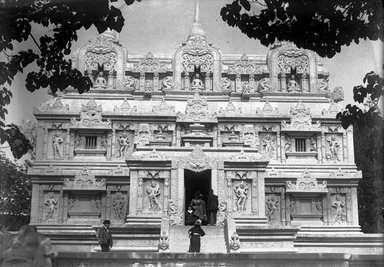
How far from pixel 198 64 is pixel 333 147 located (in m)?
9.51

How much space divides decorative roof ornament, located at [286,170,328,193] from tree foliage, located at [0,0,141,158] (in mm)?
20169

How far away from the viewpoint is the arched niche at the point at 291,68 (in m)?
36.5

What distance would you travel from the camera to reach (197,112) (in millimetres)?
32688

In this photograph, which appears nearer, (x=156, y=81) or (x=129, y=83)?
(x=129, y=83)

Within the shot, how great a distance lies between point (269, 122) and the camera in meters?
33.2

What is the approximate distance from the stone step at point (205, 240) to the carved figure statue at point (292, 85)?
15755 mm

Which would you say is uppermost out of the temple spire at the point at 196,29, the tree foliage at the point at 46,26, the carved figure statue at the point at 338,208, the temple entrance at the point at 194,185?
the temple spire at the point at 196,29

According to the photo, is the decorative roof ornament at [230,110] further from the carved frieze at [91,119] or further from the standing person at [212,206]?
the standing person at [212,206]

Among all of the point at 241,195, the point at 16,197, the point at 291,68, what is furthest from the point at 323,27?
the point at 16,197

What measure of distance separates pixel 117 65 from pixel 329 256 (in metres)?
22.9

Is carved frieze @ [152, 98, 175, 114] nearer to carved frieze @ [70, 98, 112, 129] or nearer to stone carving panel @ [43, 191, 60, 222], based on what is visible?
carved frieze @ [70, 98, 112, 129]

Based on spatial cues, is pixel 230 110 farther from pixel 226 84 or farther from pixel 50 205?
pixel 50 205

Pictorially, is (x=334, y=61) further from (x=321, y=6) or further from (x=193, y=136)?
(x=321, y=6)

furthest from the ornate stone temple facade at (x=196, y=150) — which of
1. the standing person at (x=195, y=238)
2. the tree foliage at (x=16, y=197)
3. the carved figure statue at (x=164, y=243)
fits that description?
the tree foliage at (x=16, y=197)
